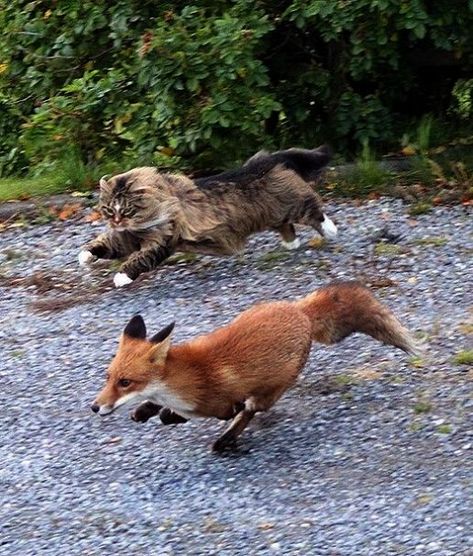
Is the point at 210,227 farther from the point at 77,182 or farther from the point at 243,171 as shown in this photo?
the point at 77,182

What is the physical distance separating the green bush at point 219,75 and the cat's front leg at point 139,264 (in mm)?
1723

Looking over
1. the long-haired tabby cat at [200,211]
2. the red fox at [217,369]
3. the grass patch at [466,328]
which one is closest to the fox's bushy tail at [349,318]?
the red fox at [217,369]

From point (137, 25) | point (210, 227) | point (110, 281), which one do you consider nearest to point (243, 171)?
point (210, 227)

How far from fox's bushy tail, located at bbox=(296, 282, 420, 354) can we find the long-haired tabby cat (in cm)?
227

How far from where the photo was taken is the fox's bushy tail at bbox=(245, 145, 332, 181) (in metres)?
9.05

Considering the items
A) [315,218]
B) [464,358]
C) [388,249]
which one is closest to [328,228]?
[315,218]

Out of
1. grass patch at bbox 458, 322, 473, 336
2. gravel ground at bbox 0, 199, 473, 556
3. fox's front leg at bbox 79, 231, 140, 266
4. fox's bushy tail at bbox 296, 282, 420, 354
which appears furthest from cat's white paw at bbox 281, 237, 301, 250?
fox's bushy tail at bbox 296, 282, 420, 354

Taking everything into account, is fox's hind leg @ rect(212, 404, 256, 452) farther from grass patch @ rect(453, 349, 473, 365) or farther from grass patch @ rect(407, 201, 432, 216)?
grass patch @ rect(407, 201, 432, 216)

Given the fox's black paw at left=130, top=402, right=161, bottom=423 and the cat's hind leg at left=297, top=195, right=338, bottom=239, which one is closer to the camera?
the fox's black paw at left=130, top=402, right=161, bottom=423

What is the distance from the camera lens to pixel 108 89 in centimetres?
1062

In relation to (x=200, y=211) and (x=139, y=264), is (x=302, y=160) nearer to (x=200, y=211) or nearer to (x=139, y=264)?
(x=200, y=211)

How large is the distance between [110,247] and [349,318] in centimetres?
274

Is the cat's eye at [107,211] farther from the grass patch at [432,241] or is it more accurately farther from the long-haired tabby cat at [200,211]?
the grass patch at [432,241]

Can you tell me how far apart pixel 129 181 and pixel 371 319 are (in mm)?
2710
